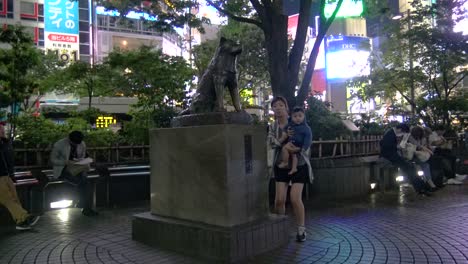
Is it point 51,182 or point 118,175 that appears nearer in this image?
point 51,182

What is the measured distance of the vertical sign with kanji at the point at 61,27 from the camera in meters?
35.8

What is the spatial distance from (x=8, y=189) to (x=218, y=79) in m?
3.55

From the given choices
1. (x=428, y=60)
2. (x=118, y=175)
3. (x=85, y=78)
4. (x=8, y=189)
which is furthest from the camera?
(x=428, y=60)

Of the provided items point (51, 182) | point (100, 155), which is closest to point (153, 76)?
point (100, 155)

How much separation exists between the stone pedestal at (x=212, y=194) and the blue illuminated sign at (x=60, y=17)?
34523 mm

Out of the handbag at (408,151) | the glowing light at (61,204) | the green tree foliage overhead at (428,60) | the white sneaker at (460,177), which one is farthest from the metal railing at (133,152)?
the green tree foliage overhead at (428,60)

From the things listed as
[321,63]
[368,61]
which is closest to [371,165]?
[368,61]

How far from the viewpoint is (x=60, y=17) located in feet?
122

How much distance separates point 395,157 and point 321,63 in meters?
44.0

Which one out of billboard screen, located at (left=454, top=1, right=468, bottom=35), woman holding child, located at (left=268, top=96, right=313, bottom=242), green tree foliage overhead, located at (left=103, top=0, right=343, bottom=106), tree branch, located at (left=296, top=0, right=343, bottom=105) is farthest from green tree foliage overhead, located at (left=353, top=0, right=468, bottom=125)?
woman holding child, located at (left=268, top=96, right=313, bottom=242)

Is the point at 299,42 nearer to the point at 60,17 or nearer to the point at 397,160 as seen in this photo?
the point at 397,160

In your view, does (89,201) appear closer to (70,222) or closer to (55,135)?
(70,222)

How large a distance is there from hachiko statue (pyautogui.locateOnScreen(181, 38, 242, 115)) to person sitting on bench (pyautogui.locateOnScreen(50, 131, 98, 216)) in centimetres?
289

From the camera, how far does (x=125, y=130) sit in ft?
41.8
